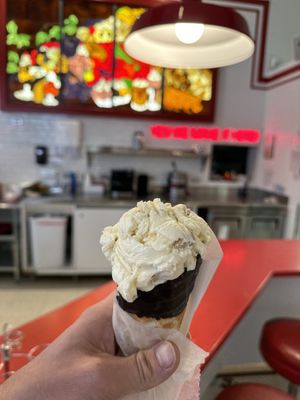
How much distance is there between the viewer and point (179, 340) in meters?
0.67

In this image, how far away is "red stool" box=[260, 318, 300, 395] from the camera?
4.39ft

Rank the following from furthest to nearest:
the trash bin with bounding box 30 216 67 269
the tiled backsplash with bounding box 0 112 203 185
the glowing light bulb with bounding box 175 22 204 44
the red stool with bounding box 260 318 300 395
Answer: the tiled backsplash with bounding box 0 112 203 185, the trash bin with bounding box 30 216 67 269, the glowing light bulb with bounding box 175 22 204 44, the red stool with bounding box 260 318 300 395

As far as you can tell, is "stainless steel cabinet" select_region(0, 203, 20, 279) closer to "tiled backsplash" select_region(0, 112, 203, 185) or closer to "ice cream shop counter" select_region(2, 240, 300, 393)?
"tiled backsplash" select_region(0, 112, 203, 185)

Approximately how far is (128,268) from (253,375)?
197 cm

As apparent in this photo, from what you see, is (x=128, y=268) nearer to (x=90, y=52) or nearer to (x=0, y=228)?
(x=0, y=228)

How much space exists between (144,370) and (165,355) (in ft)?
0.17

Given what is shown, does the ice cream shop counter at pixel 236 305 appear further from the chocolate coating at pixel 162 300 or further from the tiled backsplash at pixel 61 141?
the tiled backsplash at pixel 61 141

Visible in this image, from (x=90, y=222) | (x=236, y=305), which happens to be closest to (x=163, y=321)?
(x=236, y=305)

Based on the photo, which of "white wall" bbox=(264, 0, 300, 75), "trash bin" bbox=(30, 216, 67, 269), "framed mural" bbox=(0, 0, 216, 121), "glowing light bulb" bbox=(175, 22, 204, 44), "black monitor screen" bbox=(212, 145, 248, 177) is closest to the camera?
"glowing light bulb" bbox=(175, 22, 204, 44)

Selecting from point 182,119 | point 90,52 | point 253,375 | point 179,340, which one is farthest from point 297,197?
point 179,340

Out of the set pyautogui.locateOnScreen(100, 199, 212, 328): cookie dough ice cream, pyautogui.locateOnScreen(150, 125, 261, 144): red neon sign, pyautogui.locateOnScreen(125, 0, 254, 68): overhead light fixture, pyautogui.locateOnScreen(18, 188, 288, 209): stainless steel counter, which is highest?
pyautogui.locateOnScreen(125, 0, 254, 68): overhead light fixture

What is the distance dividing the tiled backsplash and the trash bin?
944 mm

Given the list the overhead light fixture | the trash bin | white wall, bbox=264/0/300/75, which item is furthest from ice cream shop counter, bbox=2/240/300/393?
white wall, bbox=264/0/300/75

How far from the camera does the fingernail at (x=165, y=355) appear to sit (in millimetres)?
609
